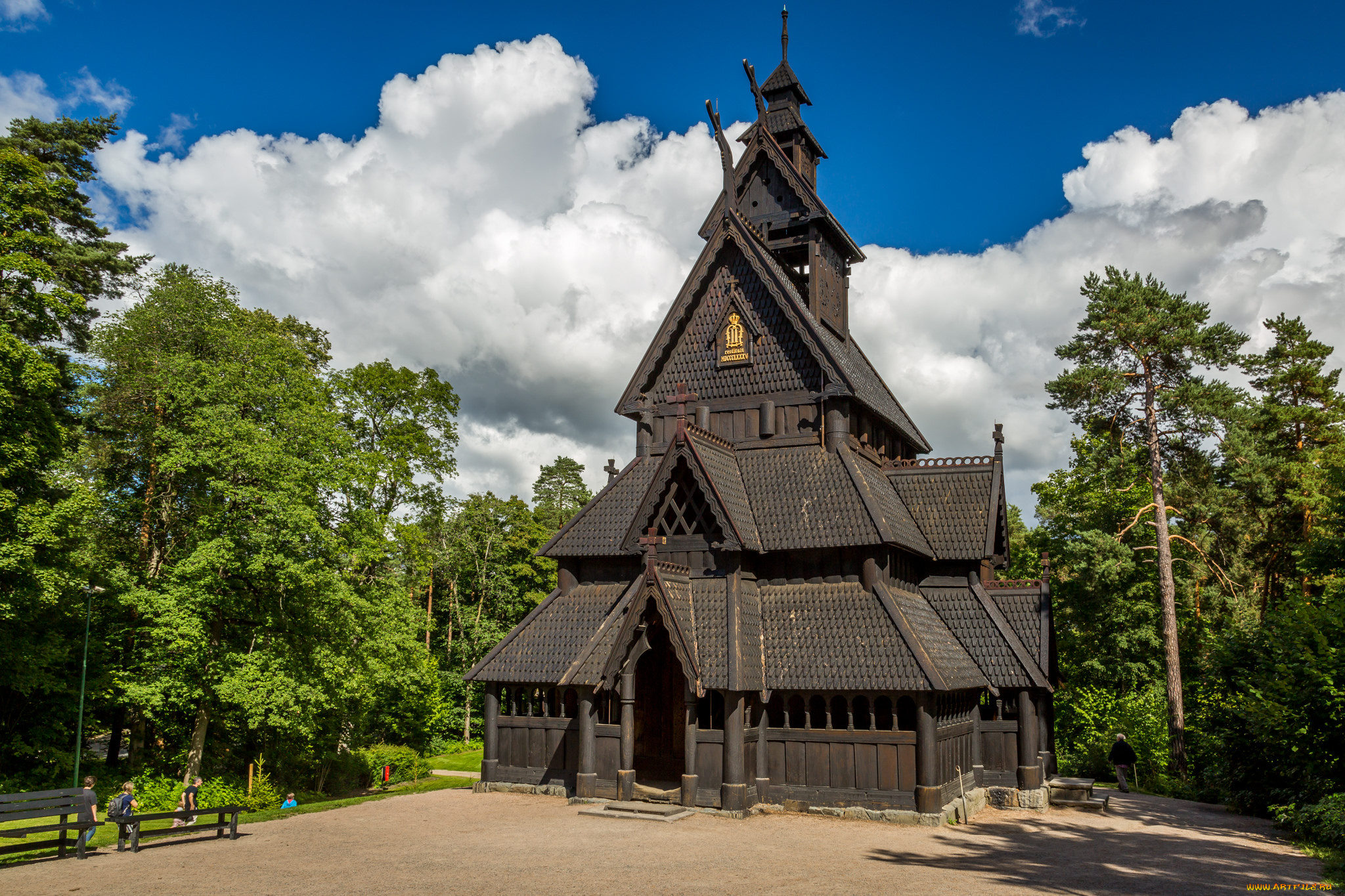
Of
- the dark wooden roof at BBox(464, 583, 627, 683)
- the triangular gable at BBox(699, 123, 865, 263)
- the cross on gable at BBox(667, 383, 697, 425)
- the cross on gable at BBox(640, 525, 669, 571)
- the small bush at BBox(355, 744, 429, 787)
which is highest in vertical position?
the triangular gable at BBox(699, 123, 865, 263)

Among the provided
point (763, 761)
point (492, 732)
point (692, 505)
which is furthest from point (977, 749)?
point (492, 732)

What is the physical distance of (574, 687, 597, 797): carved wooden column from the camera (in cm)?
1848

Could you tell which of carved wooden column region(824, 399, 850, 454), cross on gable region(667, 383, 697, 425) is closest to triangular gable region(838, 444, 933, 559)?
carved wooden column region(824, 399, 850, 454)

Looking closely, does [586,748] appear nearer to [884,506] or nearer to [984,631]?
[884,506]

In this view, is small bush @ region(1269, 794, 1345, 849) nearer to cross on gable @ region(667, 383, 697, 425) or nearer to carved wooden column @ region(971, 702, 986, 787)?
carved wooden column @ region(971, 702, 986, 787)

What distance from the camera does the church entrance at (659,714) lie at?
21234 mm

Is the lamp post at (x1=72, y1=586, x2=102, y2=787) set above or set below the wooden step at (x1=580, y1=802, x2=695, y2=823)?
above

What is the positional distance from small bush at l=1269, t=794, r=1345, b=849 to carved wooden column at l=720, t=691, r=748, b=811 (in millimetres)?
9805

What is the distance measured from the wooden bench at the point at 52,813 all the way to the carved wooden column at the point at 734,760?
10616mm

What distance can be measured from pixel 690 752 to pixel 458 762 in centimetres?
2641

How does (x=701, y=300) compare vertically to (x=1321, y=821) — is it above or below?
above

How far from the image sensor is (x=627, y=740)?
720 inches

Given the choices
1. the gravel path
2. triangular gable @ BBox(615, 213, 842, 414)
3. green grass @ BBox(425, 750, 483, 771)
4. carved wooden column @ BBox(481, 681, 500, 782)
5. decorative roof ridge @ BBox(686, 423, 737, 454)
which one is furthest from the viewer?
green grass @ BBox(425, 750, 483, 771)

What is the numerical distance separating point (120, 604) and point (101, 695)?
284 cm
